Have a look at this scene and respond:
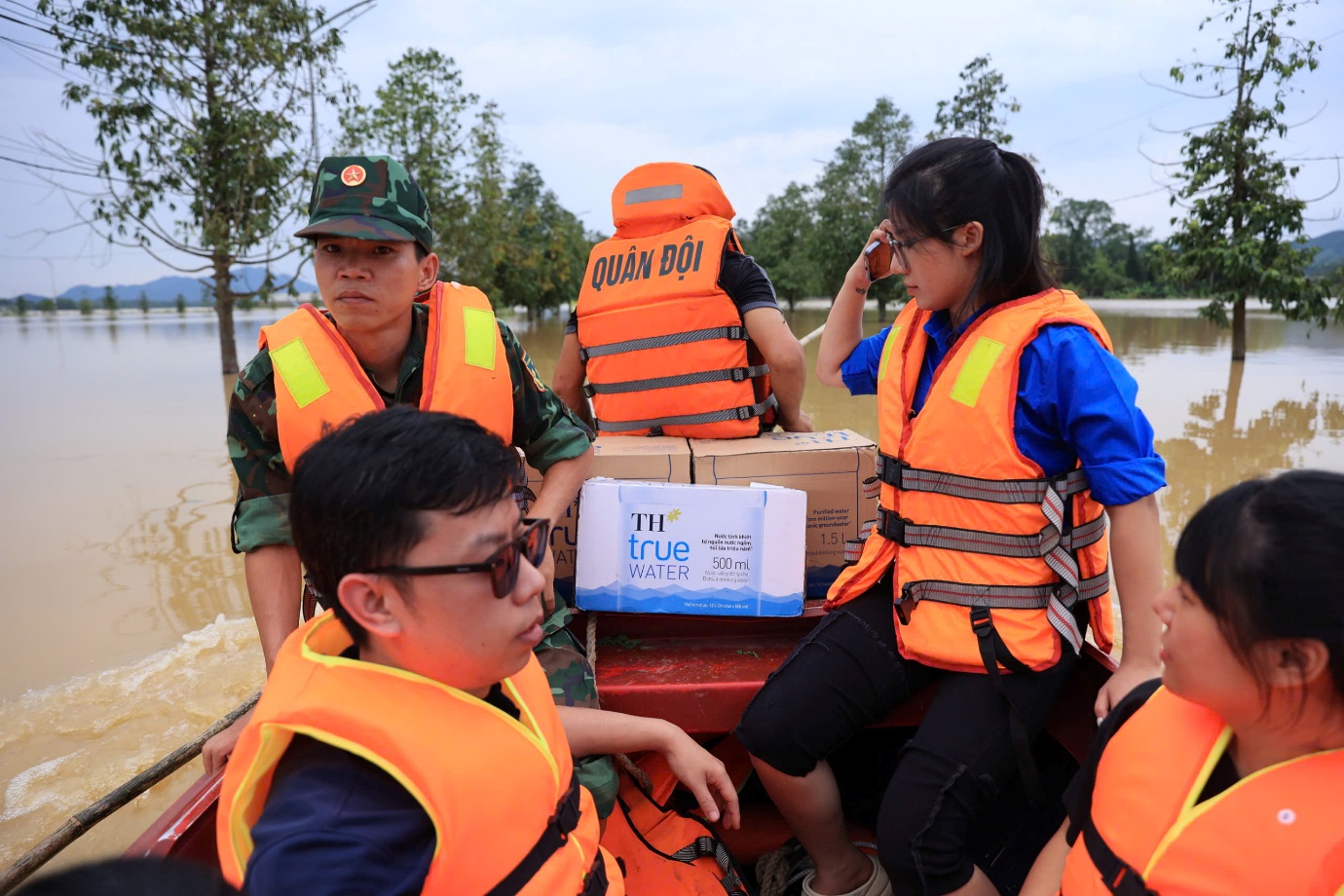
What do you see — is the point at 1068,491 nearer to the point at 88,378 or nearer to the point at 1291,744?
the point at 1291,744

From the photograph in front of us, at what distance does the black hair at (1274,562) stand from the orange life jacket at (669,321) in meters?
1.90

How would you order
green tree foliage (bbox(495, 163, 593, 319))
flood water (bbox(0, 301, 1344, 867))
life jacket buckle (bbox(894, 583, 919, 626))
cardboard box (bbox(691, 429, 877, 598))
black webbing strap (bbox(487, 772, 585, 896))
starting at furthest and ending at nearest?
green tree foliage (bbox(495, 163, 593, 319)), flood water (bbox(0, 301, 1344, 867)), cardboard box (bbox(691, 429, 877, 598)), life jacket buckle (bbox(894, 583, 919, 626)), black webbing strap (bbox(487, 772, 585, 896))

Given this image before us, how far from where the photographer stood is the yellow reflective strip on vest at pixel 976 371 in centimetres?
174

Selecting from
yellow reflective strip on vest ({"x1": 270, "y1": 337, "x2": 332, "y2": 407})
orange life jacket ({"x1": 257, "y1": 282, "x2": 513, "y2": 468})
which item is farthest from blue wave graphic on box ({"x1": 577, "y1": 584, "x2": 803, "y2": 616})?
yellow reflective strip on vest ({"x1": 270, "y1": 337, "x2": 332, "y2": 407})

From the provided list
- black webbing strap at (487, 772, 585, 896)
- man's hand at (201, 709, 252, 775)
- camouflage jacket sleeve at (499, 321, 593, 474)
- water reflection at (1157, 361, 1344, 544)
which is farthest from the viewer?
water reflection at (1157, 361, 1344, 544)

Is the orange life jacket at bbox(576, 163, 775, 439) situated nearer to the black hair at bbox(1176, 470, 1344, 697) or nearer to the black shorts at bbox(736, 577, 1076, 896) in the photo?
the black shorts at bbox(736, 577, 1076, 896)

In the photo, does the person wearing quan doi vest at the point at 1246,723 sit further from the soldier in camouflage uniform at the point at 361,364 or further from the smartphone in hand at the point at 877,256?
the smartphone in hand at the point at 877,256

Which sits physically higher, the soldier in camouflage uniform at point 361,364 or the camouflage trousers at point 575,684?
the soldier in camouflage uniform at point 361,364

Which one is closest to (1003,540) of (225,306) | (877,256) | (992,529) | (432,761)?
(992,529)

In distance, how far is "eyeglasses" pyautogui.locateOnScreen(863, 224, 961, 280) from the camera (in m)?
1.91

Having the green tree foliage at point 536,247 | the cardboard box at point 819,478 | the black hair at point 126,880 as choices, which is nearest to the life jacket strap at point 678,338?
the cardboard box at point 819,478

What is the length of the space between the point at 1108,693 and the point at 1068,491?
393mm

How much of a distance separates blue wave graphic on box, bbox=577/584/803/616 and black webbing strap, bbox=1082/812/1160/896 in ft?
3.20

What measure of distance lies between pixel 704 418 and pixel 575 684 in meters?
1.24
